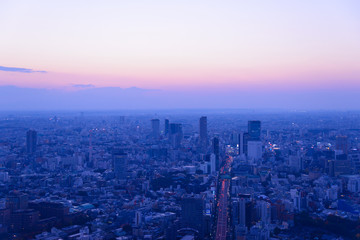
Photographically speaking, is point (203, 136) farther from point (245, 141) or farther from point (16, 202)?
point (16, 202)

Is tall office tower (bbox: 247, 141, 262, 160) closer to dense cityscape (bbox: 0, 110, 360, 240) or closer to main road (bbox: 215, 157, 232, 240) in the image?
dense cityscape (bbox: 0, 110, 360, 240)

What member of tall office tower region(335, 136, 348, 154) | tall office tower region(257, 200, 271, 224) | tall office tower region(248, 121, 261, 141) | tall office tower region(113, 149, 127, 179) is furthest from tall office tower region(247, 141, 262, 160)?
tall office tower region(257, 200, 271, 224)

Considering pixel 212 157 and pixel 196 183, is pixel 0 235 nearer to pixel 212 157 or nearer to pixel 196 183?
pixel 196 183

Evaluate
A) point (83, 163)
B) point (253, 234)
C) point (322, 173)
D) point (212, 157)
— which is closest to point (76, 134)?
point (83, 163)

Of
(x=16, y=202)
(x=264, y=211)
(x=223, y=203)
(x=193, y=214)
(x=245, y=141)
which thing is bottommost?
(x=223, y=203)

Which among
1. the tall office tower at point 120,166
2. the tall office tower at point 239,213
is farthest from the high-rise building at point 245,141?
the tall office tower at point 239,213

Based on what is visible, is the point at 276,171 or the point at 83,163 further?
the point at 83,163

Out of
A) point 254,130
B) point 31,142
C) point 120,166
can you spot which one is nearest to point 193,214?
point 120,166
